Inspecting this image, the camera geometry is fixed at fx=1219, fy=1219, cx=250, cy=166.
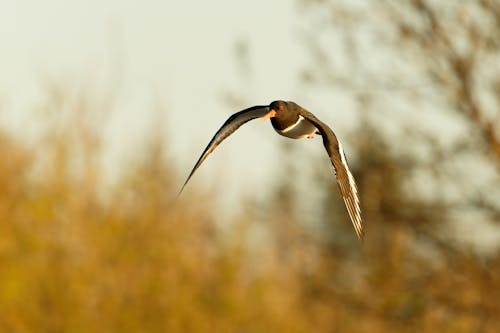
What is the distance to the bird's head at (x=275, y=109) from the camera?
3.09 meters

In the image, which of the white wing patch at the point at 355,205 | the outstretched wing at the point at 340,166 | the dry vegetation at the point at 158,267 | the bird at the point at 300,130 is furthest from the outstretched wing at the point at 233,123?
the dry vegetation at the point at 158,267

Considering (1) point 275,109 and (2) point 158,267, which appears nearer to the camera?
(1) point 275,109

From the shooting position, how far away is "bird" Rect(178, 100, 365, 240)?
3047 mm

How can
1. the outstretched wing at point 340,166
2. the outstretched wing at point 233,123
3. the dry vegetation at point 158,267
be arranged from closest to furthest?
the outstretched wing at point 233,123, the outstretched wing at point 340,166, the dry vegetation at point 158,267

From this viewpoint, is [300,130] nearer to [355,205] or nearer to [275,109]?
[275,109]

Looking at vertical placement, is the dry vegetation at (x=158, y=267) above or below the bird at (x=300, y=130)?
above

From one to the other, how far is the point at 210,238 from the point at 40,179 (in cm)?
248

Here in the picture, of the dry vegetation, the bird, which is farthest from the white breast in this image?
the dry vegetation

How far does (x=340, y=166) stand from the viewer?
3.29 metres

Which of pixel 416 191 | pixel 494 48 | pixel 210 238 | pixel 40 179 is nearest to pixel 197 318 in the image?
pixel 210 238

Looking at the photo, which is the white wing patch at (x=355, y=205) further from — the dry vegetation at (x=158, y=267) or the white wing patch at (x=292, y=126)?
the dry vegetation at (x=158, y=267)

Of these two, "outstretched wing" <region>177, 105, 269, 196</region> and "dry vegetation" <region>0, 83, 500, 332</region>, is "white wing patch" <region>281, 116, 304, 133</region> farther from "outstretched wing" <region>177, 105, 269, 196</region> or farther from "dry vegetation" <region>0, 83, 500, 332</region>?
"dry vegetation" <region>0, 83, 500, 332</region>

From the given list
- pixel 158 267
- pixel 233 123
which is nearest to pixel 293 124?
pixel 233 123

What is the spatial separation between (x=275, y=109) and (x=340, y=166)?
0.28 metres
